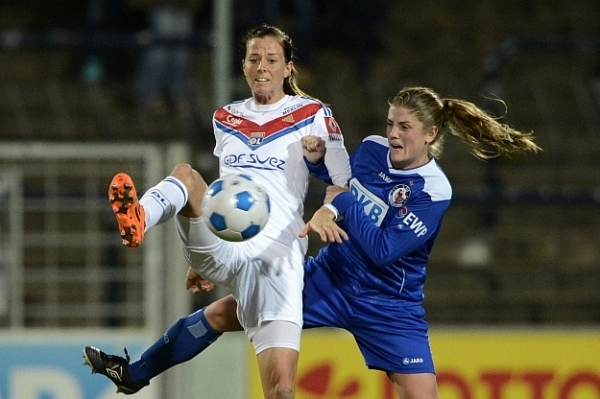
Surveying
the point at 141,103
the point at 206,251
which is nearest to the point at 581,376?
the point at 206,251

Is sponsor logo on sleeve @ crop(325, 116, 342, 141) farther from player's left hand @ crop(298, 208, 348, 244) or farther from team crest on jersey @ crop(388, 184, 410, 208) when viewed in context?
player's left hand @ crop(298, 208, 348, 244)

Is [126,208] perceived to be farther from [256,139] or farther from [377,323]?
[377,323]

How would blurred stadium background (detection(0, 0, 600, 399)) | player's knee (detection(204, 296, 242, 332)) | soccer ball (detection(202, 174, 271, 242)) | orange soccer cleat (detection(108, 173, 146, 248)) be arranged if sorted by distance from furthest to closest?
blurred stadium background (detection(0, 0, 600, 399)) → player's knee (detection(204, 296, 242, 332)) → soccer ball (detection(202, 174, 271, 242)) → orange soccer cleat (detection(108, 173, 146, 248))

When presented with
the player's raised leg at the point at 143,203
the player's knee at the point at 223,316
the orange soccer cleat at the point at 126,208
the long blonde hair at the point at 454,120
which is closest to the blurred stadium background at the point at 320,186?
the player's knee at the point at 223,316

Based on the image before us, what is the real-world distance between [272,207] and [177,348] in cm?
67

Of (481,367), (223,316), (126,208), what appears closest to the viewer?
(126,208)

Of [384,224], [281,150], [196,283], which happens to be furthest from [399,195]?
[196,283]

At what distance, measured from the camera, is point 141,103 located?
7.80 meters

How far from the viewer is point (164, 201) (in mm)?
4098

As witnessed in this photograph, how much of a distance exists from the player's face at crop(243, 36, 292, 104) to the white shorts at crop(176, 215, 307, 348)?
53cm

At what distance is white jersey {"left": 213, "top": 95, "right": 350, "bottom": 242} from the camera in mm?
4480

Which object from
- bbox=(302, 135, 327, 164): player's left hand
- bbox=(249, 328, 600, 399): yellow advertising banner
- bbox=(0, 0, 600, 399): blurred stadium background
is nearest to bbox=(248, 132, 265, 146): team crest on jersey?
bbox=(302, 135, 327, 164): player's left hand

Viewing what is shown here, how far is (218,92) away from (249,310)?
1871 millimetres

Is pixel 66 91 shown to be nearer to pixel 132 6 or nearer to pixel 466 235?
pixel 132 6
